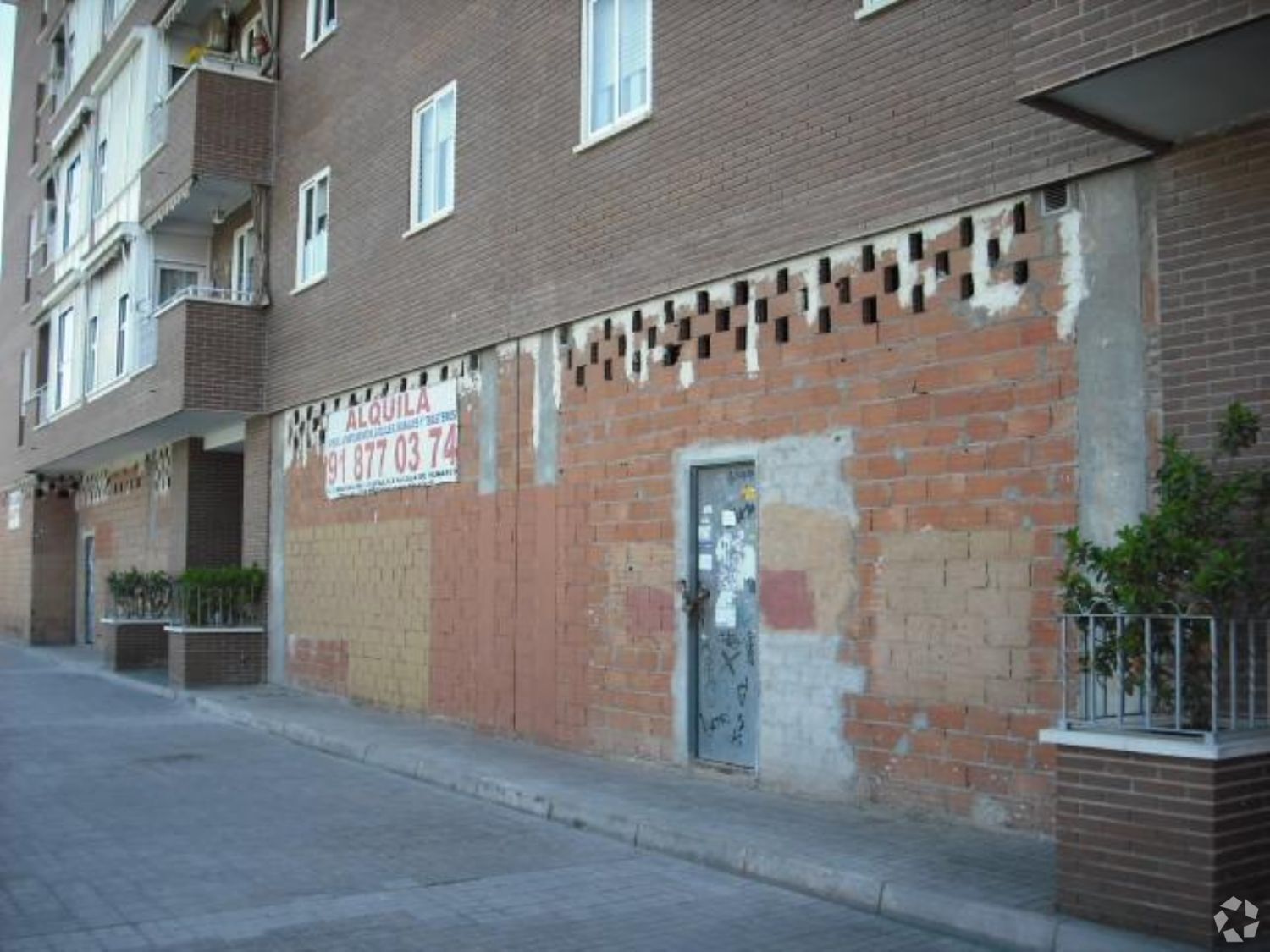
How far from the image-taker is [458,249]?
46.0 ft

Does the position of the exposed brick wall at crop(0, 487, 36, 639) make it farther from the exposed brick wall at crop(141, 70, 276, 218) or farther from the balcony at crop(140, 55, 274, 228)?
the exposed brick wall at crop(141, 70, 276, 218)

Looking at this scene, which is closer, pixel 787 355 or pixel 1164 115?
pixel 1164 115

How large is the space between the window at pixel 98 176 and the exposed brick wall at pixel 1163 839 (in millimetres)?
23538

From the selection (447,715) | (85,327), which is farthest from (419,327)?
(85,327)

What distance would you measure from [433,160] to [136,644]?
11.2m

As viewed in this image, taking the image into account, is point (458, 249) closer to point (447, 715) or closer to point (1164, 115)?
point (447, 715)

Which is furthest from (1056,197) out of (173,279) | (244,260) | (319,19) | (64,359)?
(64,359)

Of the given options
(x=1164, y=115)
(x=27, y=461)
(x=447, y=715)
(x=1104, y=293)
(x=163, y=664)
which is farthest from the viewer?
(x=27, y=461)

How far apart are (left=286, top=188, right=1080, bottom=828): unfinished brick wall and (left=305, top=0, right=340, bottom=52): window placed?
7.36 m

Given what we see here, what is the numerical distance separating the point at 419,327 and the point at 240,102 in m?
6.71

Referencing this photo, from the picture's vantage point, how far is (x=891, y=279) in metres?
8.66

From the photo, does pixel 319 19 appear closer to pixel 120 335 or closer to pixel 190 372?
pixel 190 372

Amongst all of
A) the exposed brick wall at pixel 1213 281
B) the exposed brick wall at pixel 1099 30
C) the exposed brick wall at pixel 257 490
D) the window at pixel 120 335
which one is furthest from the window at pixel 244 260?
the exposed brick wall at pixel 1213 281

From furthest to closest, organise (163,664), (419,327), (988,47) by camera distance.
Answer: (163,664), (419,327), (988,47)
